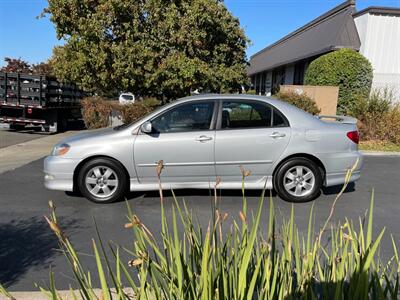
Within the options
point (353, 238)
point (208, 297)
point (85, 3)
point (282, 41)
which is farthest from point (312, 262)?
point (282, 41)

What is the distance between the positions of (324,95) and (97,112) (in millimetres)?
8452

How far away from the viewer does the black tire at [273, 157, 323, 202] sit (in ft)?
21.1

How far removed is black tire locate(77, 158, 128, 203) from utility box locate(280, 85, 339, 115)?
10.4 m

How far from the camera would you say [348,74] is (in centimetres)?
1634

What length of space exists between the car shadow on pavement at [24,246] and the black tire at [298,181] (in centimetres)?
296

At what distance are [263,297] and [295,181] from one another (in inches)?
185

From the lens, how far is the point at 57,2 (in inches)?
569

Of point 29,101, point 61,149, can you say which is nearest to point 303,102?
point 61,149

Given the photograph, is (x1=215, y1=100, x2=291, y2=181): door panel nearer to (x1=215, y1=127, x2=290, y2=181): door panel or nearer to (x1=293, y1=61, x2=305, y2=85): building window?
(x1=215, y1=127, x2=290, y2=181): door panel

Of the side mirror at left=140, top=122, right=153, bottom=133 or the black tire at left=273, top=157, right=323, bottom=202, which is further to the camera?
the black tire at left=273, top=157, right=323, bottom=202

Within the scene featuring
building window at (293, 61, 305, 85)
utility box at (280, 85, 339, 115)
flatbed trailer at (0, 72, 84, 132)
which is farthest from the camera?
building window at (293, 61, 305, 85)

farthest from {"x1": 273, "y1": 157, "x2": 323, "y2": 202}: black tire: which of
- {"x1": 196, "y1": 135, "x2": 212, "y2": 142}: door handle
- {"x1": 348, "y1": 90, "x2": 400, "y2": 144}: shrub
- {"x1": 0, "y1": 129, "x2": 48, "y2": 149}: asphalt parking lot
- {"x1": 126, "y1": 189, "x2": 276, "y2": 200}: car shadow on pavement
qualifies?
{"x1": 0, "y1": 129, "x2": 48, "y2": 149}: asphalt parking lot

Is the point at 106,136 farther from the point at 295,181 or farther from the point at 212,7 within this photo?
the point at 212,7

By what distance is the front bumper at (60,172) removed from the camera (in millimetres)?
6242
